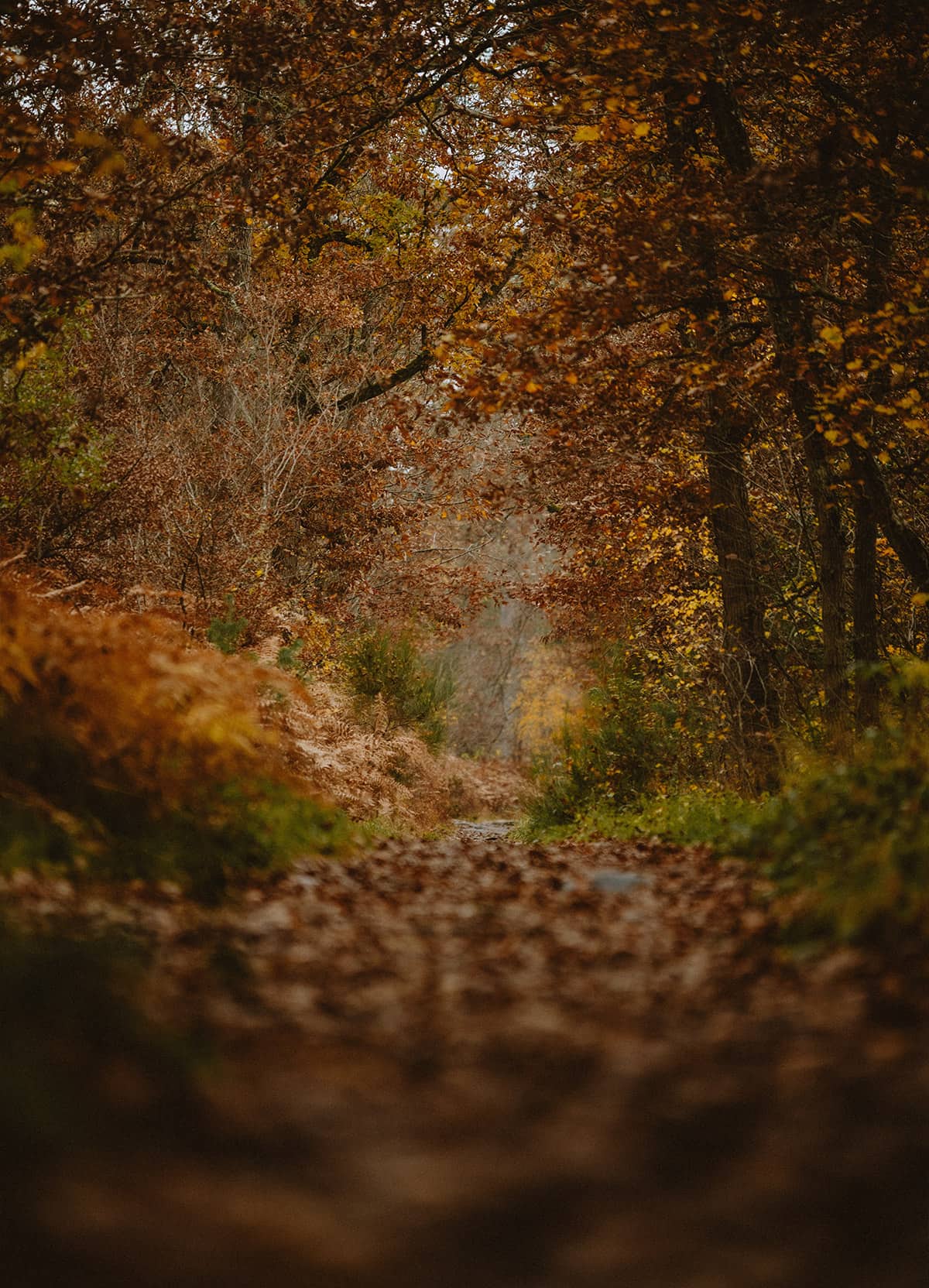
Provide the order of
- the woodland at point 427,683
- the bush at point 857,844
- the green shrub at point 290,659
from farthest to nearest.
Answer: the green shrub at point 290,659, the bush at point 857,844, the woodland at point 427,683

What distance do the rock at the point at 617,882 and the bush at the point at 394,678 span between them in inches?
379

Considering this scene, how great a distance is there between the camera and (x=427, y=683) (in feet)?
61.2

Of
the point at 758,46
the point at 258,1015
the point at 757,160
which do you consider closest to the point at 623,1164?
the point at 258,1015

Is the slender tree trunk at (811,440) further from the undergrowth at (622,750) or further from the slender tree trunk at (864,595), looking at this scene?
the undergrowth at (622,750)

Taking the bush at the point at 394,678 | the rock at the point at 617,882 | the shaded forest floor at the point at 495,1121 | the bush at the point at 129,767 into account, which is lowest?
the shaded forest floor at the point at 495,1121

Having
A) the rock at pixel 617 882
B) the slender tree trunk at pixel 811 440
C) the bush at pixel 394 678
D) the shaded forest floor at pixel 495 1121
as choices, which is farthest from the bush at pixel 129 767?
the bush at pixel 394 678

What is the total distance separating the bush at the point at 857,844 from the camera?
3.89 m

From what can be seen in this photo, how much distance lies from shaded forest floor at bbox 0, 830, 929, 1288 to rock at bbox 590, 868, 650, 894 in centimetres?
105

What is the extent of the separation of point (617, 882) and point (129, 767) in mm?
2650

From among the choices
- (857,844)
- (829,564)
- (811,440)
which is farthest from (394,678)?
(857,844)

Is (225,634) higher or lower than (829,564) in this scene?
lower

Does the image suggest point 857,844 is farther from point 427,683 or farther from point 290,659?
point 427,683

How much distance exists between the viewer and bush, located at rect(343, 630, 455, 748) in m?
16.6

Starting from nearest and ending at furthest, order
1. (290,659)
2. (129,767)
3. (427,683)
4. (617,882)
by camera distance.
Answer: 1. (129,767)
2. (617,882)
3. (290,659)
4. (427,683)
